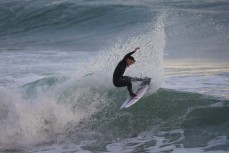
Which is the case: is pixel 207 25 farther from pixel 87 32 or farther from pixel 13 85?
pixel 13 85

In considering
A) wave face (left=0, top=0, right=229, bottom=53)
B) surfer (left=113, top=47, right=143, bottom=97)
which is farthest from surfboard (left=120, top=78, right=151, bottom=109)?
wave face (left=0, top=0, right=229, bottom=53)

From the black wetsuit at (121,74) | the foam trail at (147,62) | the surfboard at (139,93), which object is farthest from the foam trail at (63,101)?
the black wetsuit at (121,74)

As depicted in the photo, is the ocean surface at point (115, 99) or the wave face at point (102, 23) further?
the wave face at point (102, 23)

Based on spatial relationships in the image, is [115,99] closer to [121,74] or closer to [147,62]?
[147,62]

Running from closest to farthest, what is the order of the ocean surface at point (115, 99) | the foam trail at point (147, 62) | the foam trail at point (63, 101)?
the ocean surface at point (115, 99), the foam trail at point (63, 101), the foam trail at point (147, 62)

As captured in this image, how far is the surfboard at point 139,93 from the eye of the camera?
1016 centimetres

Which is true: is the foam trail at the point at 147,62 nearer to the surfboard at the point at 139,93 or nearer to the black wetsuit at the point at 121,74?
the surfboard at the point at 139,93

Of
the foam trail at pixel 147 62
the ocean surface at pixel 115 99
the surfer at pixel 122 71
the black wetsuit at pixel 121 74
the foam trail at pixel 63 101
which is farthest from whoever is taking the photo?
the foam trail at pixel 147 62

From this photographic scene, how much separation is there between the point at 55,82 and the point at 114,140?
4164mm

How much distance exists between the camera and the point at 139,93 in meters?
10.4

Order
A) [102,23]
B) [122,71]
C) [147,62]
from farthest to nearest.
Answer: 1. [102,23]
2. [147,62]
3. [122,71]

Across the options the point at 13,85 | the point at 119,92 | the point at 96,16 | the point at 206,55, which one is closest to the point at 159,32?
the point at 119,92

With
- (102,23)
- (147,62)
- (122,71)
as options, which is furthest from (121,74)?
(102,23)

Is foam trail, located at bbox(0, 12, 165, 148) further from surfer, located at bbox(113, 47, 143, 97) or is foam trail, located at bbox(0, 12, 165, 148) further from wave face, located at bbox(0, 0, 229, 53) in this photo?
wave face, located at bbox(0, 0, 229, 53)
